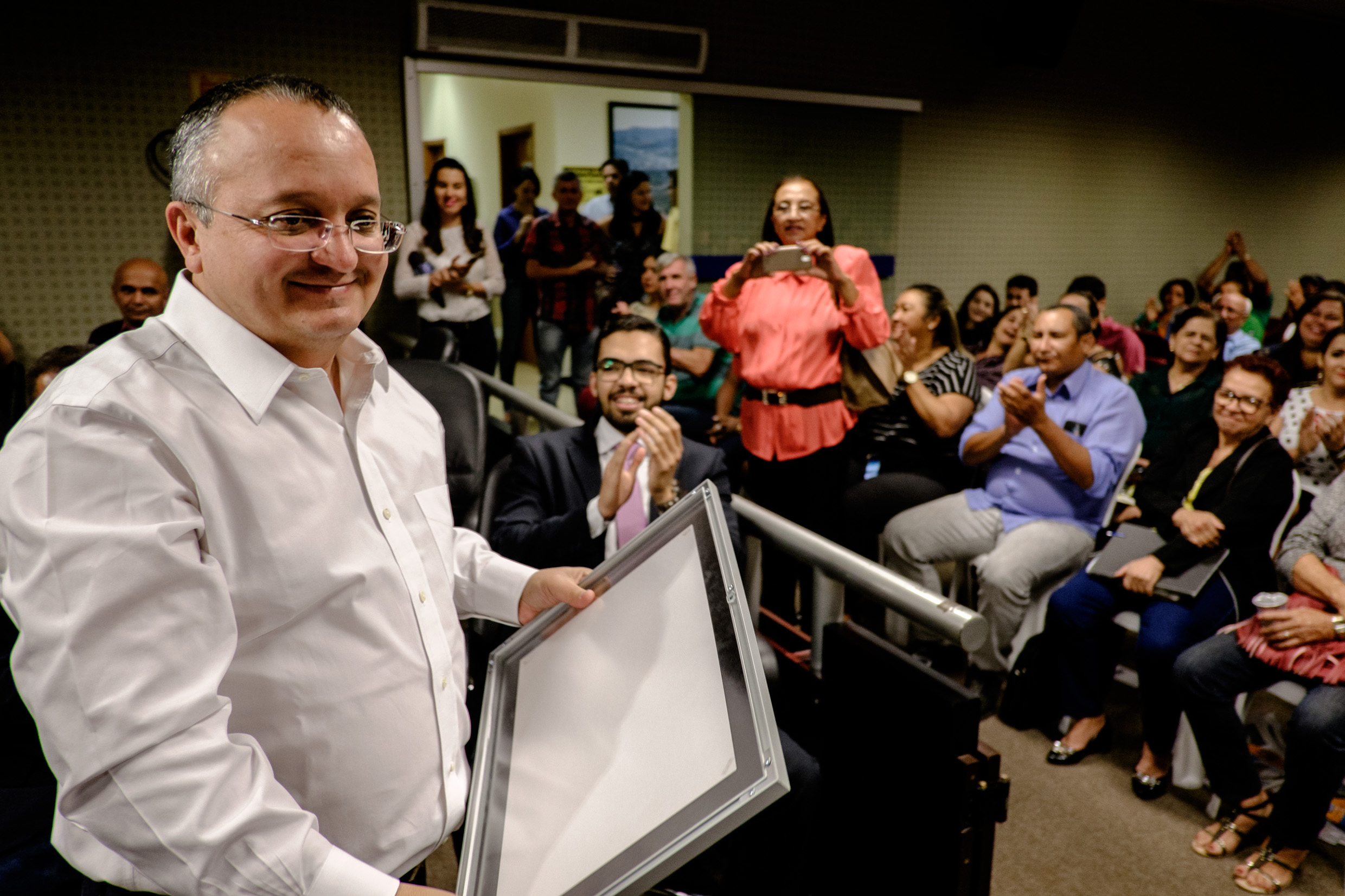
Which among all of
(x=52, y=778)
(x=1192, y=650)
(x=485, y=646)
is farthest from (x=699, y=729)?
(x=1192, y=650)

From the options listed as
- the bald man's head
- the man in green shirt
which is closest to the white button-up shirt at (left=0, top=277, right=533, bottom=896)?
the man in green shirt

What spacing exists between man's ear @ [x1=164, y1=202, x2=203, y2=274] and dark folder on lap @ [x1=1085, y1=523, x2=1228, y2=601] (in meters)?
2.48

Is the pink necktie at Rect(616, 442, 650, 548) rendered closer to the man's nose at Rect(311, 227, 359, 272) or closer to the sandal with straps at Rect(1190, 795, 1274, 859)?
the man's nose at Rect(311, 227, 359, 272)

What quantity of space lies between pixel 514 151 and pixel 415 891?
25.6ft

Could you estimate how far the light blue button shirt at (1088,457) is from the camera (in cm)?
280

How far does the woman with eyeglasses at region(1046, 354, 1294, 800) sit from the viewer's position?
2350 millimetres

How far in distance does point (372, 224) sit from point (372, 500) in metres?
0.27

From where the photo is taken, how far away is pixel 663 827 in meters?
0.67

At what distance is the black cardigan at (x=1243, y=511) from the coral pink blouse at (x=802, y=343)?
1.06 m

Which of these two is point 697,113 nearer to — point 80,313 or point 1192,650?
point 80,313

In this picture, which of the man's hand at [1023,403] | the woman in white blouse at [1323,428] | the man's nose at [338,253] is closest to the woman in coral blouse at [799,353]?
the man's hand at [1023,403]

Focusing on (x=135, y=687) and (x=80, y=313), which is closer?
(x=135, y=687)

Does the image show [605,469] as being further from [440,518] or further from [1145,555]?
[1145,555]

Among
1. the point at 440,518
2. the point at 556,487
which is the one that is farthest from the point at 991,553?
the point at 440,518
